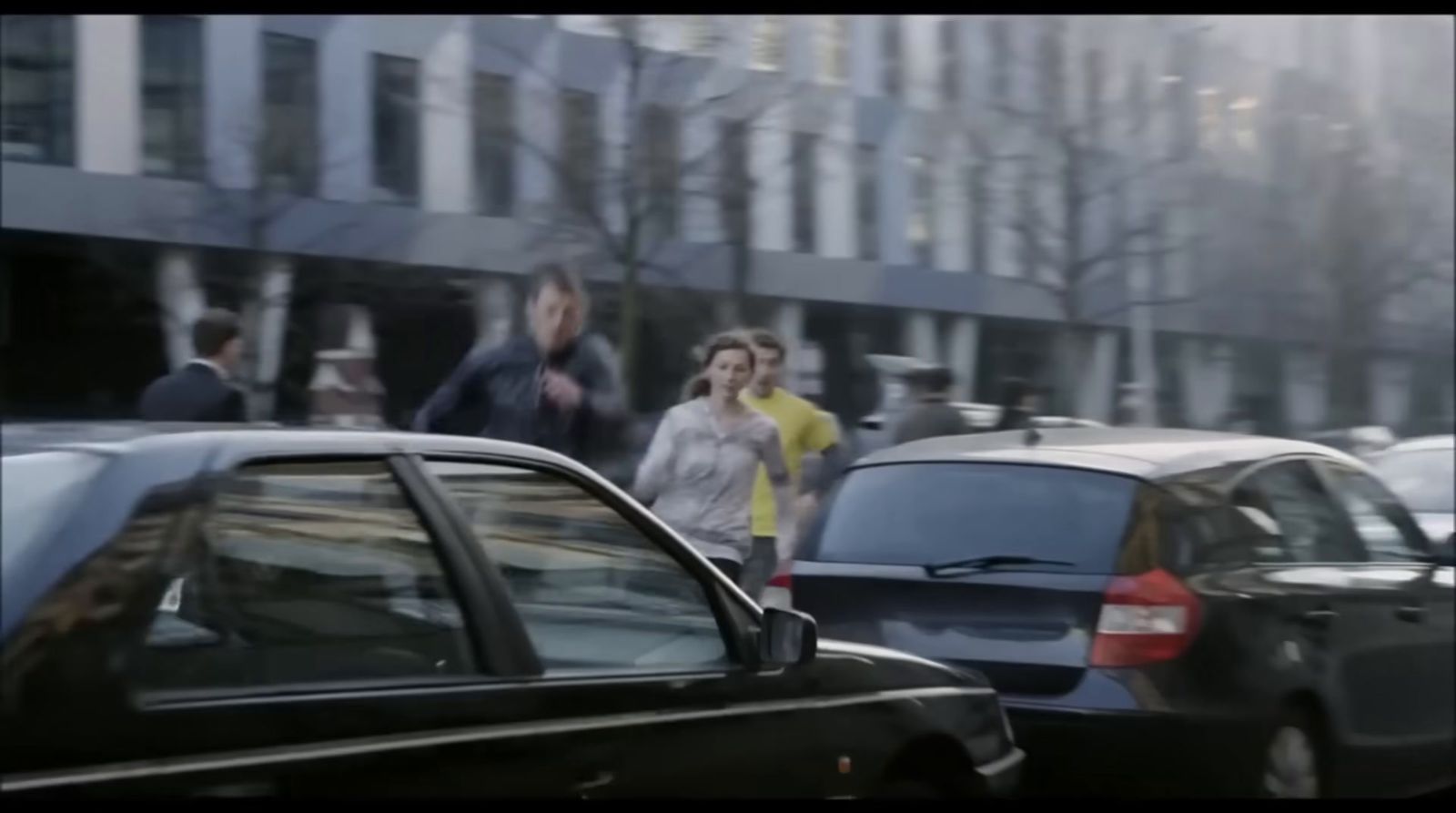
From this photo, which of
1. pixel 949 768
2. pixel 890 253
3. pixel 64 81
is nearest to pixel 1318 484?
pixel 949 768

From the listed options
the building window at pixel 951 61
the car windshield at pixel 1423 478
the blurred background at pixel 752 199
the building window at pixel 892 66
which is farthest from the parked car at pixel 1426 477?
the building window at pixel 892 66

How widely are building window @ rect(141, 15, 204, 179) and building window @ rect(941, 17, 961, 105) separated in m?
5.29

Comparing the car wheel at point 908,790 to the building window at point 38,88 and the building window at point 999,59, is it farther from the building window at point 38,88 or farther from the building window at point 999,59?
the building window at point 999,59

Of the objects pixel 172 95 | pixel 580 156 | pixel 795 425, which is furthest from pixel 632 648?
pixel 172 95

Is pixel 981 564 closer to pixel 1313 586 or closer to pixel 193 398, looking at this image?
pixel 1313 586

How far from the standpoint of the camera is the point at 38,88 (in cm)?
1453

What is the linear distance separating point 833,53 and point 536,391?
846 centimetres

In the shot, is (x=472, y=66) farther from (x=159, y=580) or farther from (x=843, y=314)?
(x=159, y=580)

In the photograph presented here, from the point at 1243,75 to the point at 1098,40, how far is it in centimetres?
162

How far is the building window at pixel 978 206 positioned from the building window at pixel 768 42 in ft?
6.87

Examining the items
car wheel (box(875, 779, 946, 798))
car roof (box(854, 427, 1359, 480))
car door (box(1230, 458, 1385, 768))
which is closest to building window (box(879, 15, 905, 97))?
car roof (box(854, 427, 1359, 480))

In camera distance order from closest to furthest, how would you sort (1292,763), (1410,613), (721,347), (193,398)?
(1292,763), (1410,613), (193,398), (721,347)

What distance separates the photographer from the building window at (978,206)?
16.3m

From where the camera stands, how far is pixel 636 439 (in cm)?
1135
